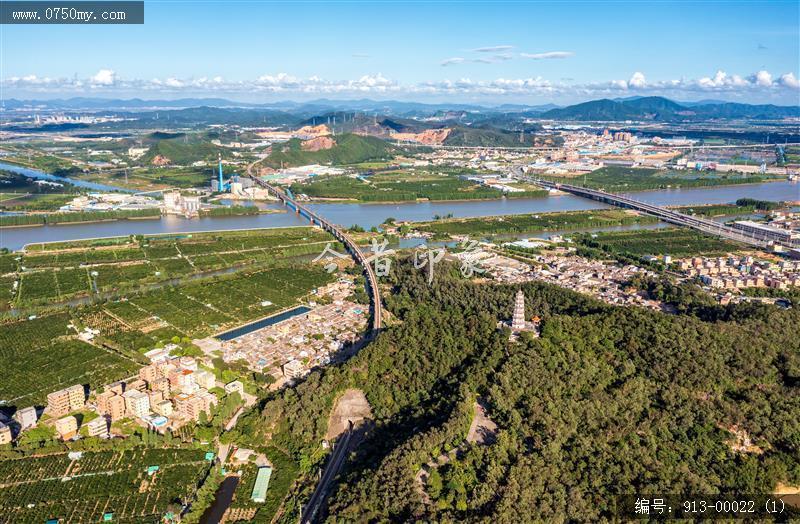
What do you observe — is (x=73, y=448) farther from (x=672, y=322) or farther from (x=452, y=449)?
(x=672, y=322)

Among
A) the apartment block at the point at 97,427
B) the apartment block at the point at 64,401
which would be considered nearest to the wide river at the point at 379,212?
the apartment block at the point at 64,401

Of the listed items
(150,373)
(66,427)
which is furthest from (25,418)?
(150,373)

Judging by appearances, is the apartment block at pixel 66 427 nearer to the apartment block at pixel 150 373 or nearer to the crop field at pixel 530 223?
the apartment block at pixel 150 373

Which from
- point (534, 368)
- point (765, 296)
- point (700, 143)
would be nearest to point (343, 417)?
point (534, 368)

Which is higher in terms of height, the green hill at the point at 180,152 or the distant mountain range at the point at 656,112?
the distant mountain range at the point at 656,112

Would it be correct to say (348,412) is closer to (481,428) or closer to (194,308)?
(481,428)

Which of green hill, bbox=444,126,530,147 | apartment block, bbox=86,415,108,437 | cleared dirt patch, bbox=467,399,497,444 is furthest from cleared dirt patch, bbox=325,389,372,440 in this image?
green hill, bbox=444,126,530,147

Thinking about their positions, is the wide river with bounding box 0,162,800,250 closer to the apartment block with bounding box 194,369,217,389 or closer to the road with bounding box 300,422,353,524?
the apartment block with bounding box 194,369,217,389
